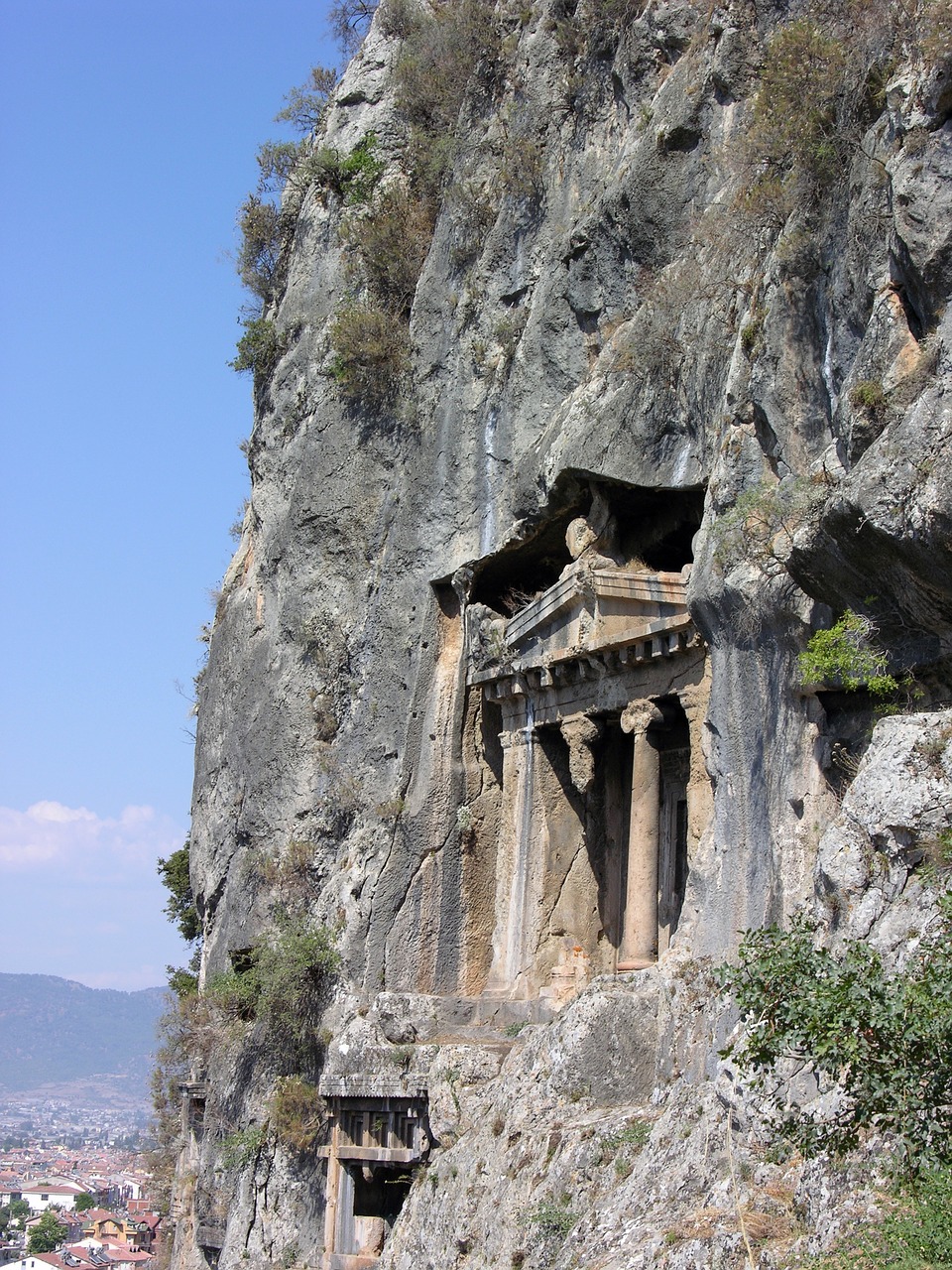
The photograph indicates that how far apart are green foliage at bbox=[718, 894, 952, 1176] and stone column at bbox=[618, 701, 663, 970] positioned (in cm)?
1007

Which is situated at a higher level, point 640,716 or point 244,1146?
point 640,716

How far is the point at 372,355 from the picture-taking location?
76.6 feet

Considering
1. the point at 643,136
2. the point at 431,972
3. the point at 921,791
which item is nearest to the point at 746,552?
the point at 921,791

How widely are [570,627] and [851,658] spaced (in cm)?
754

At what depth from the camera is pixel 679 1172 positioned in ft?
36.0

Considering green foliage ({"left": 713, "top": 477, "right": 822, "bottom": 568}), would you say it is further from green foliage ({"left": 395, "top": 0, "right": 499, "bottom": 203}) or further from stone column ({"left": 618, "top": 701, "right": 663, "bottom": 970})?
green foliage ({"left": 395, "top": 0, "right": 499, "bottom": 203})

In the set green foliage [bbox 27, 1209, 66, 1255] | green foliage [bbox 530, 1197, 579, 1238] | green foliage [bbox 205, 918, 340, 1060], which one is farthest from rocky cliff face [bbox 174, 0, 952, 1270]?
green foliage [bbox 27, 1209, 66, 1255]

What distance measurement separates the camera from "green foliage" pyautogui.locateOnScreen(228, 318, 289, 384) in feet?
87.8

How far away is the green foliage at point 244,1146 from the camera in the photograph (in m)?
21.4

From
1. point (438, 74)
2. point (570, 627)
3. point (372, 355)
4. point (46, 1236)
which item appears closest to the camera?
point (570, 627)

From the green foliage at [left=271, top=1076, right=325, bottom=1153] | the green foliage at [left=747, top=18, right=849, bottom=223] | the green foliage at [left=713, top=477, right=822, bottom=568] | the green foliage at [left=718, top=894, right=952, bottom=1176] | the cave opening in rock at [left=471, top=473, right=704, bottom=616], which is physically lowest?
the green foliage at [left=271, top=1076, right=325, bottom=1153]

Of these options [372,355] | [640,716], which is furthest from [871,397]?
[372,355]

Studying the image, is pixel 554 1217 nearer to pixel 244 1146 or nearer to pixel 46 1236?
pixel 244 1146

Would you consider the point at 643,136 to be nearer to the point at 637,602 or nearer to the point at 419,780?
the point at 637,602
